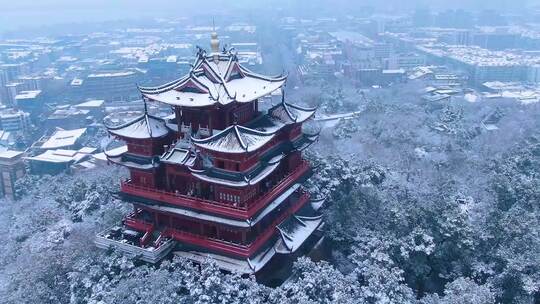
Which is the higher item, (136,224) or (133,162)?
(133,162)

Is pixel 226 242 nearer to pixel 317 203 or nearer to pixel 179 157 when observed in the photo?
pixel 179 157

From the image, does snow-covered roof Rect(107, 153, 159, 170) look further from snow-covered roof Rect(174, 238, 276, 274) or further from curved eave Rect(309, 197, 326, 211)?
curved eave Rect(309, 197, 326, 211)

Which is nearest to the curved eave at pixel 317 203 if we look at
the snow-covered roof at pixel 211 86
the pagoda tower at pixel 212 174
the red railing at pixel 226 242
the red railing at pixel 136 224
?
the pagoda tower at pixel 212 174

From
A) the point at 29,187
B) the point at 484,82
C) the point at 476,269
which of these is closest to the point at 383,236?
the point at 476,269

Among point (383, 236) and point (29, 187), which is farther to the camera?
A: point (29, 187)

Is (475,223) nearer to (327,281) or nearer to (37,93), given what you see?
(327,281)

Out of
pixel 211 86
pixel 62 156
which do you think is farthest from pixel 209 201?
pixel 62 156
